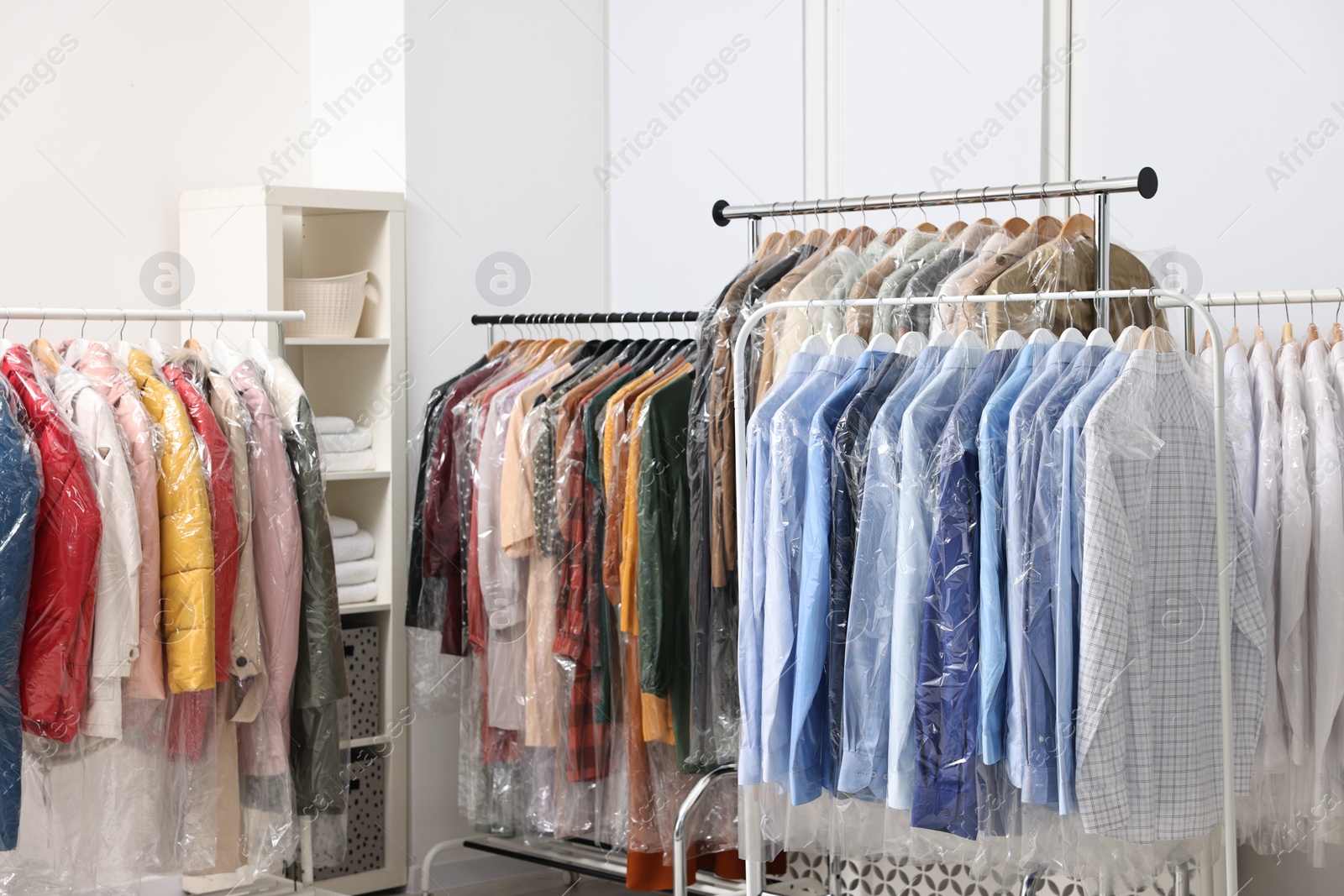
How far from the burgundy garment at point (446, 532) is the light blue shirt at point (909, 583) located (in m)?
1.69

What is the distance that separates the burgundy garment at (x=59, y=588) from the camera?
98.9 inches

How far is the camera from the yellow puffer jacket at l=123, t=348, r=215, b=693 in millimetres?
2689

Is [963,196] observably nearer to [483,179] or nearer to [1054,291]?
[1054,291]

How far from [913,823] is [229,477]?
1566mm

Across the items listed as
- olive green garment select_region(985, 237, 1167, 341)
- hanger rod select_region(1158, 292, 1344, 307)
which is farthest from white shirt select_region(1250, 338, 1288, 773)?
olive green garment select_region(985, 237, 1167, 341)

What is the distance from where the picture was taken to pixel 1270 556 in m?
2.60

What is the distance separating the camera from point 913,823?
2188mm

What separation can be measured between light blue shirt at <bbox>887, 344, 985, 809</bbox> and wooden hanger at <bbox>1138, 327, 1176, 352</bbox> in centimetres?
33

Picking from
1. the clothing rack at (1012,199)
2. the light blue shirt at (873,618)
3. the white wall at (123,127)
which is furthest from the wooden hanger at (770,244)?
the white wall at (123,127)

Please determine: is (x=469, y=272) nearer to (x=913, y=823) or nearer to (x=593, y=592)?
(x=593, y=592)

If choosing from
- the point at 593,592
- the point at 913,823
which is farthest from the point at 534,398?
the point at 913,823

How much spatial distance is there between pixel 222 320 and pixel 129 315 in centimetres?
20

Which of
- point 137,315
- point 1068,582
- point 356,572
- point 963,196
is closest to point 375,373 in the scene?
point 356,572

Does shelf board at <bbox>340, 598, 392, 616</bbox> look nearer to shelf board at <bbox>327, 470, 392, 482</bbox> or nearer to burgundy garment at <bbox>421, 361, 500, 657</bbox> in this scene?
burgundy garment at <bbox>421, 361, 500, 657</bbox>
